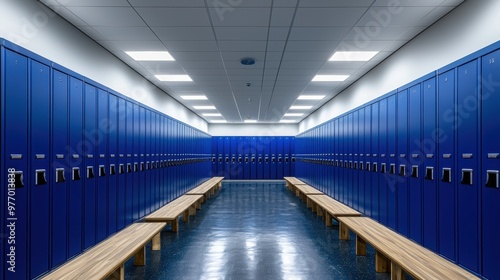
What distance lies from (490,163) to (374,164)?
2.46 meters

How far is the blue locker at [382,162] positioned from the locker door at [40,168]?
3.96 m

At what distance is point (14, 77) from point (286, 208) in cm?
613

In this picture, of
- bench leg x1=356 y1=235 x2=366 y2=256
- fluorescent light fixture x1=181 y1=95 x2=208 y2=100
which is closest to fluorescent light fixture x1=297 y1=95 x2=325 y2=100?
fluorescent light fixture x1=181 y1=95 x2=208 y2=100

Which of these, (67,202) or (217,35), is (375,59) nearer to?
(217,35)

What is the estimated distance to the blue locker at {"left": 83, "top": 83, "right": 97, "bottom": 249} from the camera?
3566 mm

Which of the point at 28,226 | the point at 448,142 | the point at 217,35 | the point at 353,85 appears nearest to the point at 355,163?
the point at 353,85

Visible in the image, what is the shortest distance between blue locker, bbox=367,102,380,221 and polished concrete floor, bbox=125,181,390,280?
0.68m

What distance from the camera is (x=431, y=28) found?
4.13 meters

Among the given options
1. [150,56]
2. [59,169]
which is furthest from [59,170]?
[150,56]

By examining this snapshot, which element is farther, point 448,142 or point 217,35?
point 217,35

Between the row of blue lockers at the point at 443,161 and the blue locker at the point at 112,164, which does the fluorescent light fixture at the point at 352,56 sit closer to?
the row of blue lockers at the point at 443,161

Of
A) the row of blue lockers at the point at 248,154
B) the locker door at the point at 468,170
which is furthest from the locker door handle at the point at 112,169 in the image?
the row of blue lockers at the point at 248,154

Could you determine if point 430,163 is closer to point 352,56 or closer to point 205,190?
point 352,56

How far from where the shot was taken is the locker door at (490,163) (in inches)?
98.7
